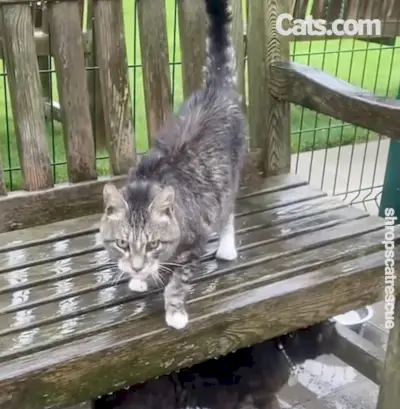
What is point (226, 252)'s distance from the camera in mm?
1842

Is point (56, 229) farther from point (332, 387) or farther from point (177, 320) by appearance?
point (332, 387)

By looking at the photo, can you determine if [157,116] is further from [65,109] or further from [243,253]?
[243,253]

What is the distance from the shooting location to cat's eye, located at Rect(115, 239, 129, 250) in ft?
5.14

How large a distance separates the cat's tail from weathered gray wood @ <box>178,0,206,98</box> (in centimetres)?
10

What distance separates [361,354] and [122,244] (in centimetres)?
103

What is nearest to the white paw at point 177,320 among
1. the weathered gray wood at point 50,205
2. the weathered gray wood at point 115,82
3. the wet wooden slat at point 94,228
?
the wet wooden slat at point 94,228

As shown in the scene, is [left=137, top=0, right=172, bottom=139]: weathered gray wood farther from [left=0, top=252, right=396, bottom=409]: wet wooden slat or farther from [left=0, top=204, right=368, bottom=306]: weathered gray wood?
[left=0, top=252, right=396, bottom=409]: wet wooden slat

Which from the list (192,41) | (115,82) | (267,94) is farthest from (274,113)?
(115,82)

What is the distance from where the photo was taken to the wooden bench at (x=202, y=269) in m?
1.50

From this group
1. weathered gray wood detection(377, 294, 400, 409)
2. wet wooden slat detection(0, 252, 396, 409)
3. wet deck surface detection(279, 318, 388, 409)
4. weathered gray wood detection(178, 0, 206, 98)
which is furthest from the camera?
wet deck surface detection(279, 318, 388, 409)

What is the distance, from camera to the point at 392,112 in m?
1.88

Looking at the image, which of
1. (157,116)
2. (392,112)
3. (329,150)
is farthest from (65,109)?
(329,150)

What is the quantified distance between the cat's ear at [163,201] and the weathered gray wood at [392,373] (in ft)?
2.53

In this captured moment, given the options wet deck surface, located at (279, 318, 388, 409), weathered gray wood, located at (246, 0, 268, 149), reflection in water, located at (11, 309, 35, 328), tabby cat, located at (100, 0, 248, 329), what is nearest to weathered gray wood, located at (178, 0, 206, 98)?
tabby cat, located at (100, 0, 248, 329)
